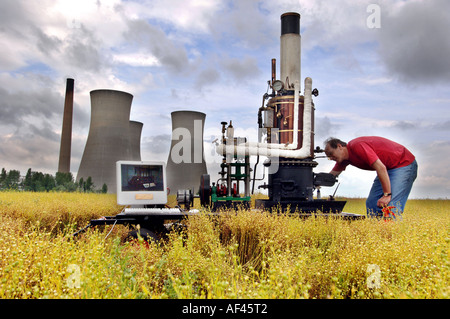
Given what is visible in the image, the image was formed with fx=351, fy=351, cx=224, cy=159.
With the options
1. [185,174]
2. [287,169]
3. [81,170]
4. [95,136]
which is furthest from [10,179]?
[287,169]

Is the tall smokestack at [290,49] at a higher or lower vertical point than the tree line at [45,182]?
higher

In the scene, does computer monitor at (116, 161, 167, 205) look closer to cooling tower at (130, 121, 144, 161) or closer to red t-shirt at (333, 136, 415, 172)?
red t-shirt at (333, 136, 415, 172)

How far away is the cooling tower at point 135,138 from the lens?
22.5 m

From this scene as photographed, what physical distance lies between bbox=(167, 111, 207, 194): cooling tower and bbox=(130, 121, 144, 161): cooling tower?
348cm

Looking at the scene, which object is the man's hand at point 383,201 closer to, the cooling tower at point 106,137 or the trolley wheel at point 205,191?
the trolley wheel at point 205,191

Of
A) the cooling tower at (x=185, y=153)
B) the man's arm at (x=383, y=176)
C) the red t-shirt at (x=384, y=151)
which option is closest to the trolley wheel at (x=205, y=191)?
the red t-shirt at (x=384, y=151)

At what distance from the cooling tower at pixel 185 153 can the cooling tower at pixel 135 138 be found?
3484 millimetres

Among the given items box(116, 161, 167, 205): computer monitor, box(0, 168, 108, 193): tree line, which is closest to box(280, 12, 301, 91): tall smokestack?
box(116, 161, 167, 205): computer monitor

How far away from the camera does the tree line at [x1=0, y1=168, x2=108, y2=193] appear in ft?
62.3

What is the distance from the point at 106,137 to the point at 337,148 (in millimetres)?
14617

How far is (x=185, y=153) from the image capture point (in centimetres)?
1892

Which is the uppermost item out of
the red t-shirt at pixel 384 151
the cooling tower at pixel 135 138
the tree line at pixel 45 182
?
the cooling tower at pixel 135 138

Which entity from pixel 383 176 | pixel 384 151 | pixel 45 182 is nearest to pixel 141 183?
pixel 383 176

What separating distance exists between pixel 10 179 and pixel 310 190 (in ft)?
60.6
